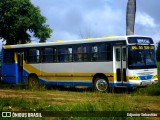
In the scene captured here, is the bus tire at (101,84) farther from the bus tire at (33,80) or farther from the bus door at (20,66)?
the bus door at (20,66)

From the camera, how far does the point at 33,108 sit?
11750 millimetres

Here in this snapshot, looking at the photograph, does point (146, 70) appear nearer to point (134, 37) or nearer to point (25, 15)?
point (134, 37)

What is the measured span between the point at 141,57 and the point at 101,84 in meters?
2.42

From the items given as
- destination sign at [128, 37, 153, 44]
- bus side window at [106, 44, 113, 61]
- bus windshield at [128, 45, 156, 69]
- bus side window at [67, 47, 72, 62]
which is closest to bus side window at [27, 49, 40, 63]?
bus side window at [67, 47, 72, 62]

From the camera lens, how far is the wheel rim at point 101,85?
67.0 feet

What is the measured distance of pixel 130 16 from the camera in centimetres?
2314

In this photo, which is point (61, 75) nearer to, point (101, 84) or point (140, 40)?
point (101, 84)

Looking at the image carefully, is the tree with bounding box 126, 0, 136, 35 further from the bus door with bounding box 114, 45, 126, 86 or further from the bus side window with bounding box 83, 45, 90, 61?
the bus door with bounding box 114, 45, 126, 86

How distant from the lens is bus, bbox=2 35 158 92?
64.4 feet

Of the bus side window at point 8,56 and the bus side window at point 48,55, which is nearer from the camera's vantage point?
the bus side window at point 48,55

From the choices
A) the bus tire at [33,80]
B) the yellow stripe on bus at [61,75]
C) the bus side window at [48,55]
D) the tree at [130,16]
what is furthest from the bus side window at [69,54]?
the tree at [130,16]

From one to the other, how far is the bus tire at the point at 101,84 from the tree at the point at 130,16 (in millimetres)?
3754

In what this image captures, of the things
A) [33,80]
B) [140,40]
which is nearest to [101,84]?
[140,40]

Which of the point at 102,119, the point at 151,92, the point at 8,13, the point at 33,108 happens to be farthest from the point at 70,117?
the point at 8,13
